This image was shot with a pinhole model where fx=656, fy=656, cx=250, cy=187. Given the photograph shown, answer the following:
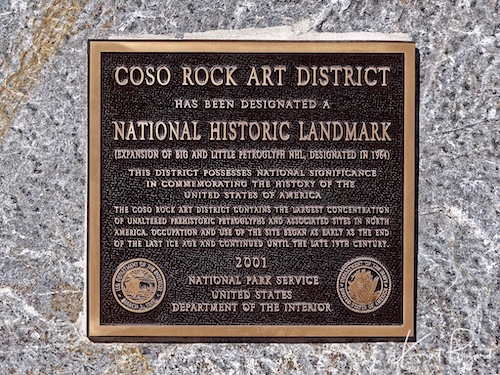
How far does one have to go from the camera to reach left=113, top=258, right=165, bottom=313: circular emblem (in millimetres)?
3459

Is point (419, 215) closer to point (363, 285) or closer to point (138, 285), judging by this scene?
point (363, 285)

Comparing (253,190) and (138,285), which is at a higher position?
(253,190)

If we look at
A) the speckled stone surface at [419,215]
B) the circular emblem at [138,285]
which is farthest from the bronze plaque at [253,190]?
Answer: the speckled stone surface at [419,215]

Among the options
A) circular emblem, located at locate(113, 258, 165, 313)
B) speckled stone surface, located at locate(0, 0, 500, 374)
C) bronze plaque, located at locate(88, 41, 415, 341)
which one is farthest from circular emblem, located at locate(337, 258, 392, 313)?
circular emblem, located at locate(113, 258, 165, 313)

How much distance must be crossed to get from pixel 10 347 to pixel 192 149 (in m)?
1.46

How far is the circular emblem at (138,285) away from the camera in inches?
136

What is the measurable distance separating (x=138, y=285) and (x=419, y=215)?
1549 millimetres

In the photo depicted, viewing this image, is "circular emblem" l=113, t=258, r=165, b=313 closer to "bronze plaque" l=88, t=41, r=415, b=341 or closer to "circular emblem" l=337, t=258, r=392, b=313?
"bronze plaque" l=88, t=41, r=415, b=341

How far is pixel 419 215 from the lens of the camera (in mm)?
3543

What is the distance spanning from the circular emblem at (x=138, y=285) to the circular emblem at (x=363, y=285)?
96cm

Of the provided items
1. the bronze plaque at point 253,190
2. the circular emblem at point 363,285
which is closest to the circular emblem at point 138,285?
the bronze plaque at point 253,190

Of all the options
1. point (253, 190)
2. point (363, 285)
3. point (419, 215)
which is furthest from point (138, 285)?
point (419, 215)

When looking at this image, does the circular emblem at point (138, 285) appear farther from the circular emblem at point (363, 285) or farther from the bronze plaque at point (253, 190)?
the circular emblem at point (363, 285)

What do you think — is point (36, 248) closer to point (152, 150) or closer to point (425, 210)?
point (152, 150)
